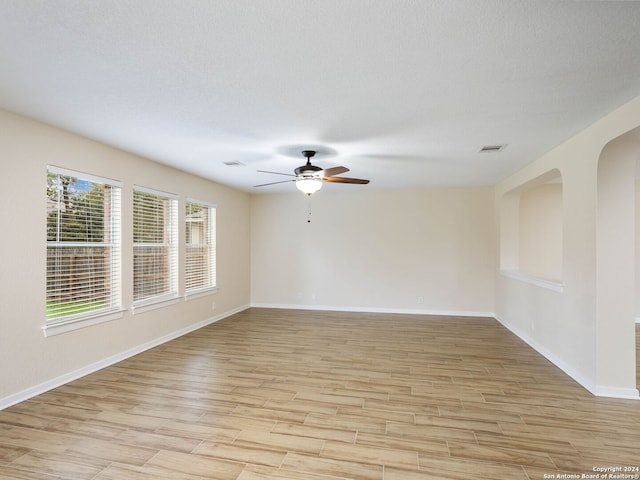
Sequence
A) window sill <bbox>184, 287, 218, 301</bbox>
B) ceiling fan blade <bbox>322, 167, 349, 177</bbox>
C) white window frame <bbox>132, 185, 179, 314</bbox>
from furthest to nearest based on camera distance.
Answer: window sill <bbox>184, 287, 218, 301</bbox> → white window frame <bbox>132, 185, 179, 314</bbox> → ceiling fan blade <bbox>322, 167, 349, 177</bbox>

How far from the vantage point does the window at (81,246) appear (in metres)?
3.28

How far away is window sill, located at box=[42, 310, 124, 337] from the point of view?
3.18 metres

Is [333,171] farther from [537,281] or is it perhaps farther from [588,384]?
[588,384]

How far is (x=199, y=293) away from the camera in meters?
5.62

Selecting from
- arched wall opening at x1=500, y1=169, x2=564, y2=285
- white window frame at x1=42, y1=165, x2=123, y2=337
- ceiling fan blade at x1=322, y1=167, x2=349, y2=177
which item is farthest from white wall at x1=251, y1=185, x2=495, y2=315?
white window frame at x1=42, y1=165, x2=123, y2=337

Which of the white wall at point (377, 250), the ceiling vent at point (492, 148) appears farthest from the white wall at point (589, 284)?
the white wall at point (377, 250)

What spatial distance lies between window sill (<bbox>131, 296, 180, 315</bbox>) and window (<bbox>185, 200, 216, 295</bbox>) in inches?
14.6

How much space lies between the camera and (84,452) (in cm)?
221

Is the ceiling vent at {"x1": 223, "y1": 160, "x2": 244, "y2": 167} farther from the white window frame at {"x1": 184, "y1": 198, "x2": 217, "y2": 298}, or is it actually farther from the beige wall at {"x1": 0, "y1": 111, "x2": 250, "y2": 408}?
the white window frame at {"x1": 184, "y1": 198, "x2": 217, "y2": 298}

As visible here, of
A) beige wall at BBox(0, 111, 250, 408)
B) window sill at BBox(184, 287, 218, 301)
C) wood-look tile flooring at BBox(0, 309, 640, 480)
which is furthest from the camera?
window sill at BBox(184, 287, 218, 301)

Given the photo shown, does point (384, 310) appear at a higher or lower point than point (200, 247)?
lower

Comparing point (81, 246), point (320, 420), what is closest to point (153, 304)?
point (81, 246)

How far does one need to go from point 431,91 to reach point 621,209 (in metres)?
2.22

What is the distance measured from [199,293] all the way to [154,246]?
129 centimetres
